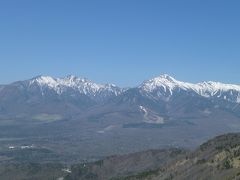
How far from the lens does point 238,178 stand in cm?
17988
